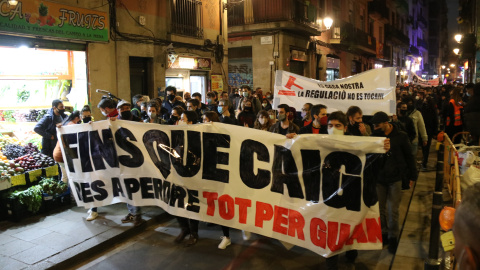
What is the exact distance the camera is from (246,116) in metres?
8.92

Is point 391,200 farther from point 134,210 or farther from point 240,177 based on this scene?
point 134,210

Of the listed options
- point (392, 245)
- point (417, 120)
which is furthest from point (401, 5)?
point (392, 245)

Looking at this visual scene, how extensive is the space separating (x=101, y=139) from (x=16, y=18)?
4.22m

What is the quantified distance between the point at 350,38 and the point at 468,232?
96.1 feet

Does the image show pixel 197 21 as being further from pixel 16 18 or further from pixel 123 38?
pixel 16 18

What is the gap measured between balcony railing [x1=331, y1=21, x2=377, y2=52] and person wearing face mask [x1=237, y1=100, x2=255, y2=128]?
1944 cm

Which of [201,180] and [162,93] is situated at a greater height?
[162,93]

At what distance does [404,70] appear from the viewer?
173 feet

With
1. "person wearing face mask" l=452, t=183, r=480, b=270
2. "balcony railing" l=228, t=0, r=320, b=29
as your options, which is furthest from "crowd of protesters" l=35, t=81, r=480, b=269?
"balcony railing" l=228, t=0, r=320, b=29

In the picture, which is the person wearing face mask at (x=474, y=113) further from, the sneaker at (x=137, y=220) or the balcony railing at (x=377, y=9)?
the balcony railing at (x=377, y=9)

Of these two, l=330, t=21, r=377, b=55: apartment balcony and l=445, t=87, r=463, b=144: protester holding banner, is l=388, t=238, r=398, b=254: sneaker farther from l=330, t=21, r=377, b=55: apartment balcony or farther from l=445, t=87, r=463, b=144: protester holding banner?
l=330, t=21, r=377, b=55: apartment balcony

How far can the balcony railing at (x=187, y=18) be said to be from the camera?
45.9 ft

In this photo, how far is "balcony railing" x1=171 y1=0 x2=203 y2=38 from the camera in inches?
551

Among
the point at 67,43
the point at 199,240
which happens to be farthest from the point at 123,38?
the point at 199,240
